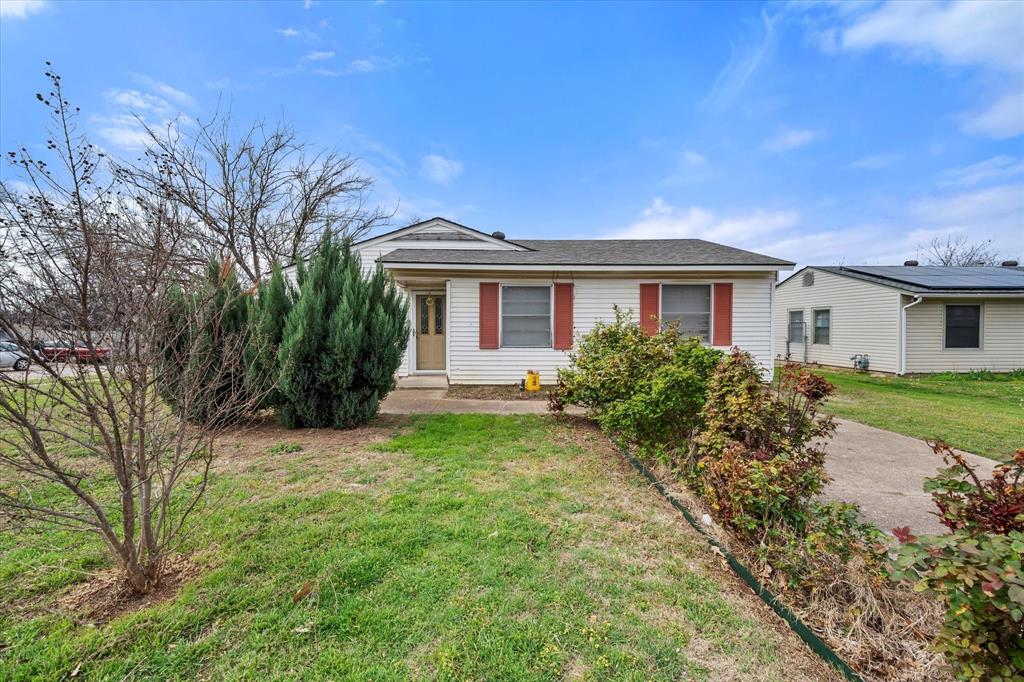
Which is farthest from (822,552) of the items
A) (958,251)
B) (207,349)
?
(958,251)

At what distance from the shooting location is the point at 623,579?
2.32 meters

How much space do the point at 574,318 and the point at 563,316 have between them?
264 millimetres

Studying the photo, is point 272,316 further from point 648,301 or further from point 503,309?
point 648,301

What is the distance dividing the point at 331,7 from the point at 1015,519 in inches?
430

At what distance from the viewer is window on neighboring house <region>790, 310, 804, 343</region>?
15.4 m

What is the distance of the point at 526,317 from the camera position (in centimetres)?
920

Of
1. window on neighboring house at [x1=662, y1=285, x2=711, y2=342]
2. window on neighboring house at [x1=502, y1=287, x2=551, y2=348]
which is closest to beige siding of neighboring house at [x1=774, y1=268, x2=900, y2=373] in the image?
window on neighboring house at [x1=662, y1=285, x2=711, y2=342]

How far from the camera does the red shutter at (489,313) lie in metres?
9.04

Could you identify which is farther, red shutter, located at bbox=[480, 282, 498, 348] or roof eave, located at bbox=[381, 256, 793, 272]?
red shutter, located at bbox=[480, 282, 498, 348]

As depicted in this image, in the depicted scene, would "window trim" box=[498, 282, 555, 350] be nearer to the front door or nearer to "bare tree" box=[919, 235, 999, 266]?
the front door

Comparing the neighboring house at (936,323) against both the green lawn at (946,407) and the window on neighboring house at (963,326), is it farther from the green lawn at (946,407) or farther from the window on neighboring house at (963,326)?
the green lawn at (946,407)

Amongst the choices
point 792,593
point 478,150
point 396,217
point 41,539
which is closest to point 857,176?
point 478,150

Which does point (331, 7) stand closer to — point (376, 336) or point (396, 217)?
point (376, 336)

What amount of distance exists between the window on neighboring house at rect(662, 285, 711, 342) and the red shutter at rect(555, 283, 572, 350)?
225 cm
